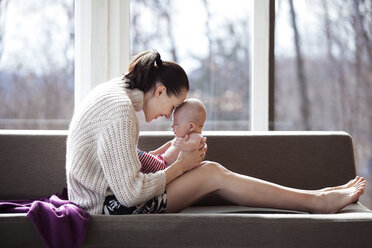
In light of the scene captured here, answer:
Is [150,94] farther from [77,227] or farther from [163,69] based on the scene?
[77,227]

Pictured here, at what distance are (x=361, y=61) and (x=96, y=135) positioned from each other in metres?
2.25

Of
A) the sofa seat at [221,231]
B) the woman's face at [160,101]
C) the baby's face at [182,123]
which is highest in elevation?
the woman's face at [160,101]

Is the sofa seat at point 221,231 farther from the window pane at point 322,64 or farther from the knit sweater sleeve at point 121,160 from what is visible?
the window pane at point 322,64

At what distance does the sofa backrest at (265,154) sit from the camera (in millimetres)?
2443

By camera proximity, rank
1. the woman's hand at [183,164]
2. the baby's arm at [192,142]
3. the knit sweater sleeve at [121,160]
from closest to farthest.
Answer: the knit sweater sleeve at [121,160]
the woman's hand at [183,164]
the baby's arm at [192,142]

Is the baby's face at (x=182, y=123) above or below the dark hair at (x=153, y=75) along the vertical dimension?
below

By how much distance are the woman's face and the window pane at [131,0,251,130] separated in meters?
1.14

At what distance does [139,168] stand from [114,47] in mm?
1540

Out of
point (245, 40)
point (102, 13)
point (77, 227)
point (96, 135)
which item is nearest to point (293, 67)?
point (245, 40)

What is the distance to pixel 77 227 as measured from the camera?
1653mm

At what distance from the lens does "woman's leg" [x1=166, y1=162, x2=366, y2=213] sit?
2016mm

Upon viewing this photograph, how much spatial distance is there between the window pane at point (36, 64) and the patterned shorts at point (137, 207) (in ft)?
4.72

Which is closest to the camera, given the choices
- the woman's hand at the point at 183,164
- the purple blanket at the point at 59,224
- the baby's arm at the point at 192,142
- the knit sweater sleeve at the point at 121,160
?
the purple blanket at the point at 59,224

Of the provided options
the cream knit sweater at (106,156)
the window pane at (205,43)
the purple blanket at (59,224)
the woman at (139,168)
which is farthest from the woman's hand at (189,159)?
the window pane at (205,43)
